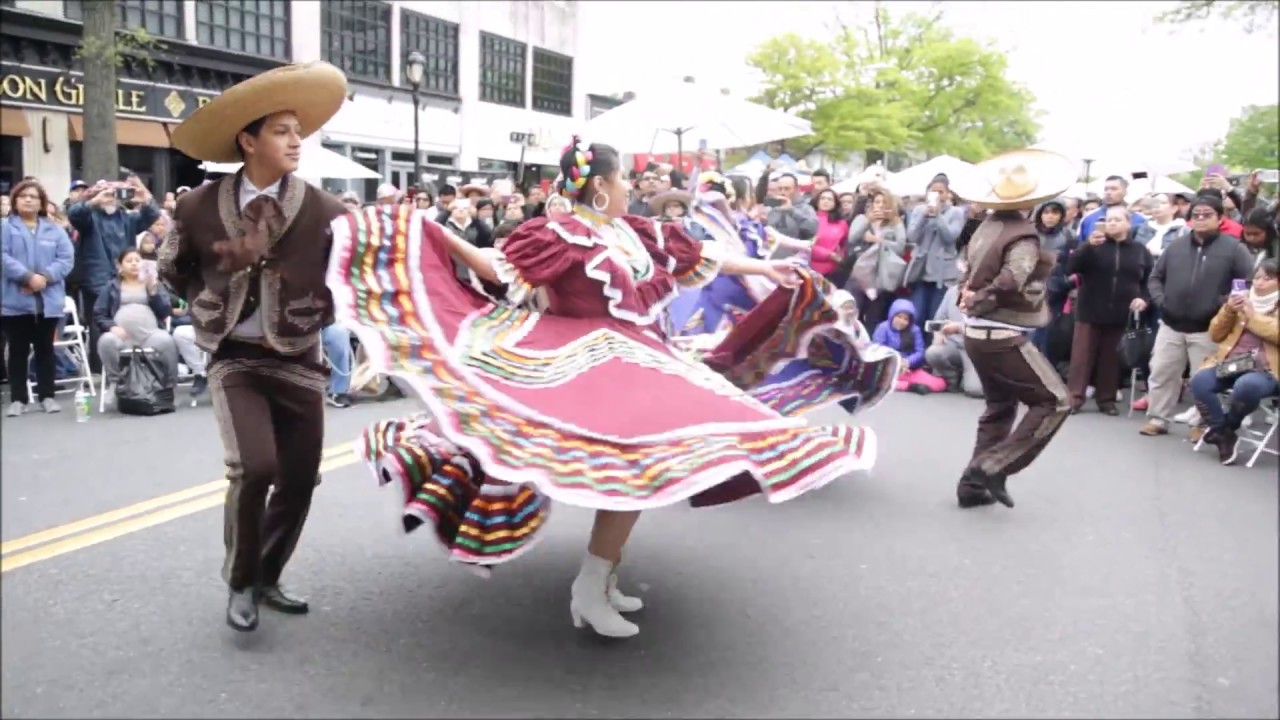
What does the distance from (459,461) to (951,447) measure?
15.9ft

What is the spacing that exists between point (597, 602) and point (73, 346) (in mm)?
7841

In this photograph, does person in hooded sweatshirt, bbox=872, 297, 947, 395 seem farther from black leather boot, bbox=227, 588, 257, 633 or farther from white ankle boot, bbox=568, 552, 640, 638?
black leather boot, bbox=227, 588, 257, 633

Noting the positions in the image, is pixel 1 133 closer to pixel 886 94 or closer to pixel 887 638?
pixel 887 638

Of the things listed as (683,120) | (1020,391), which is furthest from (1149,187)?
(1020,391)

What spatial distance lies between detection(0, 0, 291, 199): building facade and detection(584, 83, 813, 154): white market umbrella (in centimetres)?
741

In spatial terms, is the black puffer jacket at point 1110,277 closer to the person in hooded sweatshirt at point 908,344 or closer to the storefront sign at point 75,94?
the person in hooded sweatshirt at point 908,344

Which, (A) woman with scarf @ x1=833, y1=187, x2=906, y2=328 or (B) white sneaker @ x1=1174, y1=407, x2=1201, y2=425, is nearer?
(B) white sneaker @ x1=1174, y1=407, x2=1201, y2=425

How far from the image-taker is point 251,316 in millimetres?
3871

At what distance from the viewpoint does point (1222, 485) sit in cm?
658

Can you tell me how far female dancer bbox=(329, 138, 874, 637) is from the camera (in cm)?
343

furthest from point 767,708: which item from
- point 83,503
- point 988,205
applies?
point 83,503

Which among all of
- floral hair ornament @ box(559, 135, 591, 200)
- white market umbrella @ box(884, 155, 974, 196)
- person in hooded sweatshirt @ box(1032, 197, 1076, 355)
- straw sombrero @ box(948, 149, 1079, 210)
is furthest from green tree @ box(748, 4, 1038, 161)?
floral hair ornament @ box(559, 135, 591, 200)

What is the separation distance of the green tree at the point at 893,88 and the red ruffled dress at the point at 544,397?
3298 cm

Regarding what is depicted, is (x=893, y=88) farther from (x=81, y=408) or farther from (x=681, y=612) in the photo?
(x=681, y=612)
